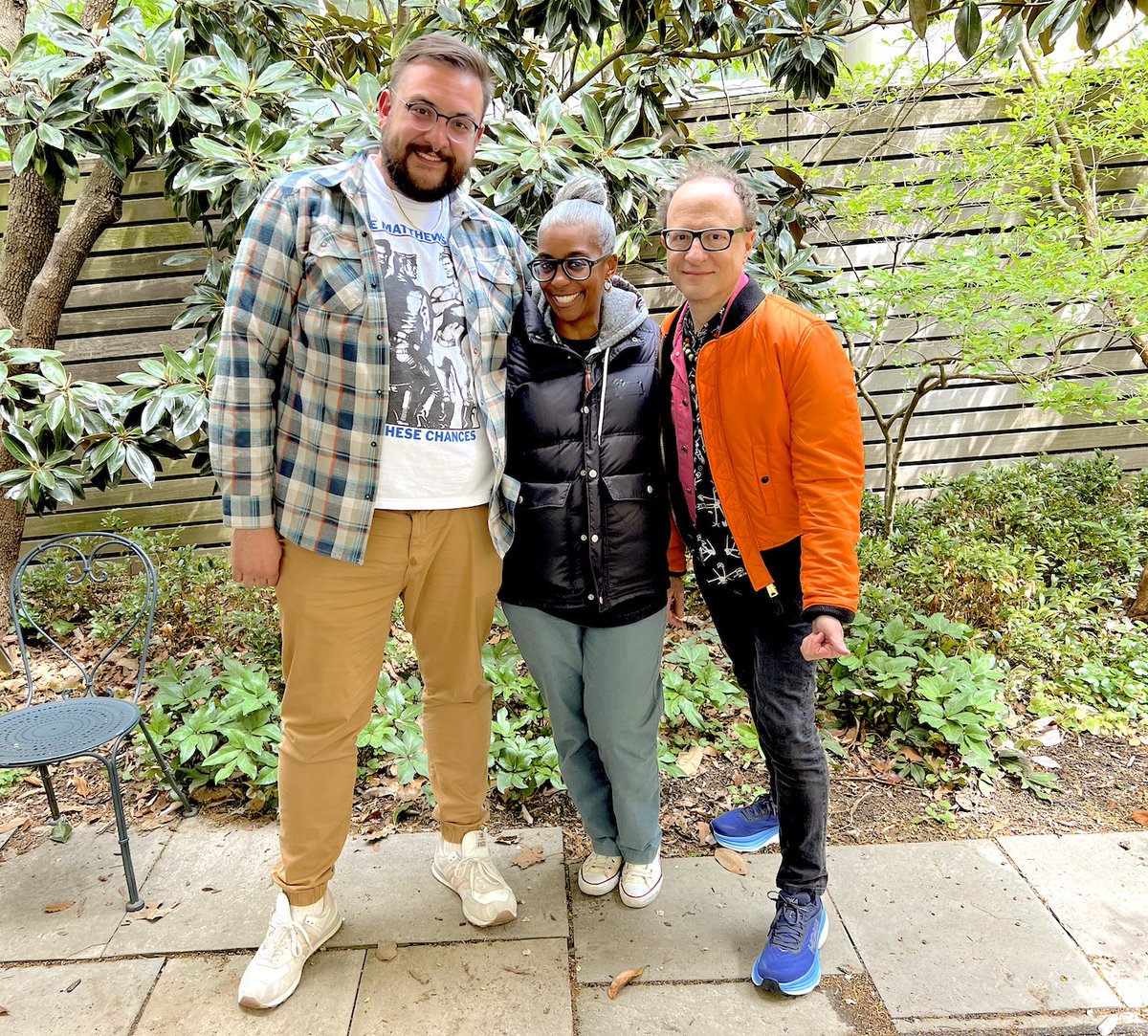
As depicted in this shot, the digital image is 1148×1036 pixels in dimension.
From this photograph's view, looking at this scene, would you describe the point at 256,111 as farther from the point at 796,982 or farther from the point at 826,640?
the point at 796,982

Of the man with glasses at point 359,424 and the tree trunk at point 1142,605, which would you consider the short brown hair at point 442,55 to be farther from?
the tree trunk at point 1142,605

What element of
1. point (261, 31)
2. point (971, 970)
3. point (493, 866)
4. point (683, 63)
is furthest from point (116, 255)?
point (971, 970)

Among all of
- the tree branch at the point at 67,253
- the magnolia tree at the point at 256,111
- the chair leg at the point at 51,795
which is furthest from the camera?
the tree branch at the point at 67,253

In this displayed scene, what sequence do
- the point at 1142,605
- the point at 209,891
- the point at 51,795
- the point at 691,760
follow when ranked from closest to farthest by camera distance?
the point at 209,891 → the point at 51,795 → the point at 691,760 → the point at 1142,605

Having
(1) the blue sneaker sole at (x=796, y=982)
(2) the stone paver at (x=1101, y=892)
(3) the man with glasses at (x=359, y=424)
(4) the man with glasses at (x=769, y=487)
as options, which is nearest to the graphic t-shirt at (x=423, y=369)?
(3) the man with glasses at (x=359, y=424)

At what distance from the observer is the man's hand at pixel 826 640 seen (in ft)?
5.37

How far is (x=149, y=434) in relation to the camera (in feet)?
10.4

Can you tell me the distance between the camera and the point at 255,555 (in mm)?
1770

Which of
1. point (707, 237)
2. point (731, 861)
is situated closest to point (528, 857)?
point (731, 861)

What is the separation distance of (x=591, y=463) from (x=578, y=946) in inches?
51.4

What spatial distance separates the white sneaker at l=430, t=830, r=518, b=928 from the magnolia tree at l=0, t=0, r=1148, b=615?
1867mm

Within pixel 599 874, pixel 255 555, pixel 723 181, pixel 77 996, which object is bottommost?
pixel 77 996

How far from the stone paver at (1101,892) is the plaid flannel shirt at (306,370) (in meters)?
2.12

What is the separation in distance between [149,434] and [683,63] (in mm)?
3044
